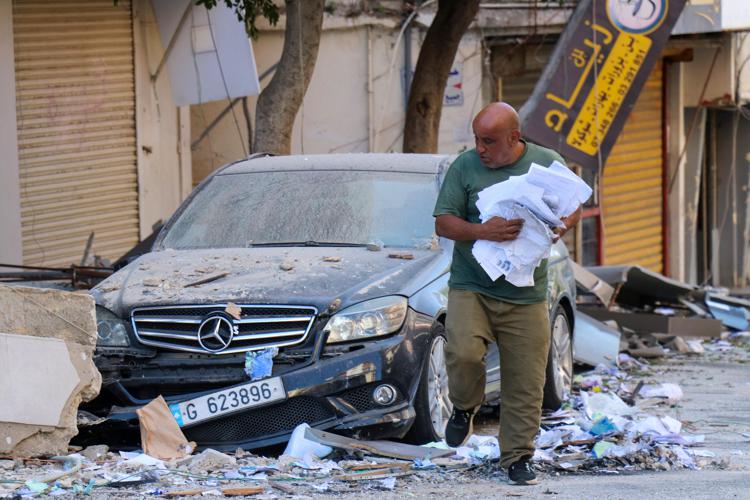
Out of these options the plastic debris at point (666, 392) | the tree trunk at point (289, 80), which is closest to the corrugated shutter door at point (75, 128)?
the tree trunk at point (289, 80)

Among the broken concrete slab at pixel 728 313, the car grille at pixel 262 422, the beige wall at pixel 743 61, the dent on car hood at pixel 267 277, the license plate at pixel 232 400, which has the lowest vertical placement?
the broken concrete slab at pixel 728 313

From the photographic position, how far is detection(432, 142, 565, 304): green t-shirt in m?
6.16

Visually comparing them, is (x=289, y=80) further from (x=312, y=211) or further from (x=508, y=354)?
(x=508, y=354)

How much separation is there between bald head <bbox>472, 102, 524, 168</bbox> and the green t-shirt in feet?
0.14

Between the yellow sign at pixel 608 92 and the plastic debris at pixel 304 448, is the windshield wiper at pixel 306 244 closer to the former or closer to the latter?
the plastic debris at pixel 304 448

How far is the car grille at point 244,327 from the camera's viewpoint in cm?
681

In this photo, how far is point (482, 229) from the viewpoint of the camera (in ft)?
19.8

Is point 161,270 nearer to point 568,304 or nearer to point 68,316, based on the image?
point 68,316

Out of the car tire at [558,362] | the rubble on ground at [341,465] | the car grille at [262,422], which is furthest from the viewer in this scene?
the car tire at [558,362]

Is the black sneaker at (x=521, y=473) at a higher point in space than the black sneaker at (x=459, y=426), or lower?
lower

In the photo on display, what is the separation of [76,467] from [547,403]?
342cm

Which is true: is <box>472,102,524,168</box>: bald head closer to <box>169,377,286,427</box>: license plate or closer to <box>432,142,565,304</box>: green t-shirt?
<box>432,142,565,304</box>: green t-shirt

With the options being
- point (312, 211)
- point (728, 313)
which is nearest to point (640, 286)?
point (728, 313)

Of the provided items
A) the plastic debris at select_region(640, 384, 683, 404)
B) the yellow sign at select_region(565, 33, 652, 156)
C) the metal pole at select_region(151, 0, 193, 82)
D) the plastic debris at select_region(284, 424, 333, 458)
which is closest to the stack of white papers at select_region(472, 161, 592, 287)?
the plastic debris at select_region(284, 424, 333, 458)
